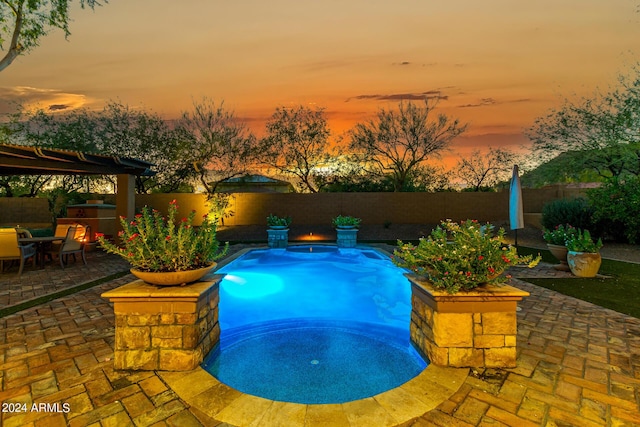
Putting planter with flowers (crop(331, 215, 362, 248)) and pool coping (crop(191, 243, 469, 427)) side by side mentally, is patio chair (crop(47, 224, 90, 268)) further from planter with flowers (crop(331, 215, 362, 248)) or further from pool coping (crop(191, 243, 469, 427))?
planter with flowers (crop(331, 215, 362, 248))

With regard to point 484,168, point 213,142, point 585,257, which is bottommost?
point 585,257

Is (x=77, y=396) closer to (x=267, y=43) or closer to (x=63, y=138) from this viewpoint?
(x=267, y=43)

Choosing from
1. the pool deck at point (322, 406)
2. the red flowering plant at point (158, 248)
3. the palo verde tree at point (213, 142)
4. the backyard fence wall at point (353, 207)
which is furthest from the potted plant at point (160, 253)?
the palo verde tree at point (213, 142)

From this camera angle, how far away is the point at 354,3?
8219 mm

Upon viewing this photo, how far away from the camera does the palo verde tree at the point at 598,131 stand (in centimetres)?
1362

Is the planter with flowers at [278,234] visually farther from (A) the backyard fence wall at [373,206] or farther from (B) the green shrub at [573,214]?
(B) the green shrub at [573,214]

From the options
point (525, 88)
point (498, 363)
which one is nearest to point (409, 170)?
point (525, 88)

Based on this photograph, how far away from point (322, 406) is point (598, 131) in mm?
18520

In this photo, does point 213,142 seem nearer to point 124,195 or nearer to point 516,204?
point 124,195

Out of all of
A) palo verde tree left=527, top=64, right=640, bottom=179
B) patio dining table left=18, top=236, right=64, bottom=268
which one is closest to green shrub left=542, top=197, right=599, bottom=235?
palo verde tree left=527, top=64, right=640, bottom=179

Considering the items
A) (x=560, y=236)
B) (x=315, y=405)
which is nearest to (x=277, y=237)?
(x=560, y=236)

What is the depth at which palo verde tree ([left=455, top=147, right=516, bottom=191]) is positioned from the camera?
20.0 meters

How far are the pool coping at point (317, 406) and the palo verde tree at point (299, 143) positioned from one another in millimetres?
16881

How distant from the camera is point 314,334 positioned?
13.6 ft
